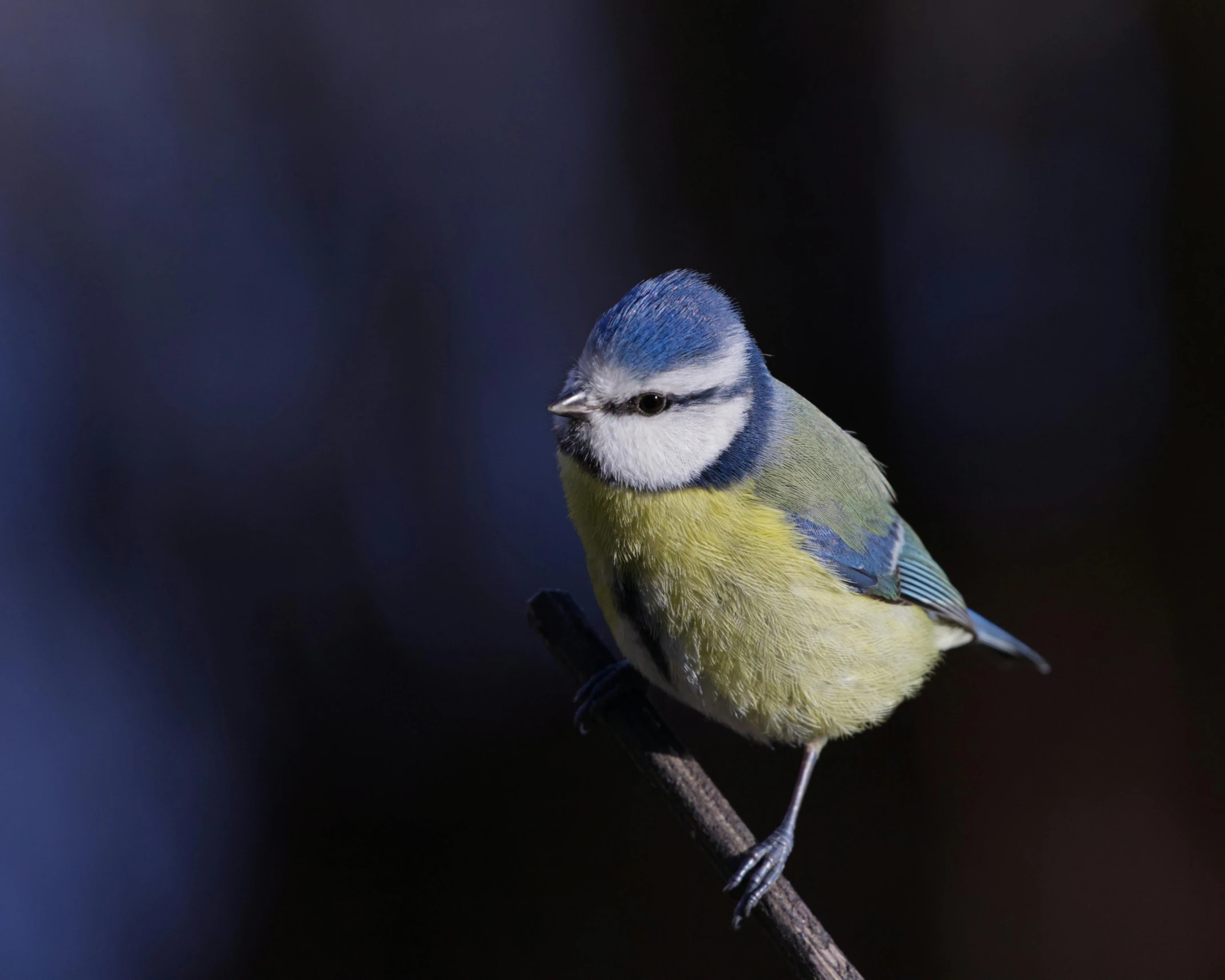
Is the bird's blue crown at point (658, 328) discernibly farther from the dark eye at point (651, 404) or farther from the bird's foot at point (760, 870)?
the bird's foot at point (760, 870)

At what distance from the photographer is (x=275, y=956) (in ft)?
5.64

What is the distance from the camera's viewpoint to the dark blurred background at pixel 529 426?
1.75m

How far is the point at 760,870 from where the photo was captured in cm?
106

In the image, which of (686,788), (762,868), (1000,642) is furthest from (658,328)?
(1000,642)

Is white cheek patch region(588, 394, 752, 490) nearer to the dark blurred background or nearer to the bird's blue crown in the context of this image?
the bird's blue crown

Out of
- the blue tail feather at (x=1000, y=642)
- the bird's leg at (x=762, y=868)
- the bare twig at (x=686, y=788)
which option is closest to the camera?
the bare twig at (x=686, y=788)

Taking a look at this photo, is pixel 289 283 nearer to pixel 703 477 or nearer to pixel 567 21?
pixel 567 21

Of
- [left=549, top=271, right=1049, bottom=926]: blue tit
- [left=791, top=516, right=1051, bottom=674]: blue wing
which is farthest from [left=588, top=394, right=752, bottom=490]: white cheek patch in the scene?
[left=791, top=516, right=1051, bottom=674]: blue wing

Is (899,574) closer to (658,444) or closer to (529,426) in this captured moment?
(658,444)

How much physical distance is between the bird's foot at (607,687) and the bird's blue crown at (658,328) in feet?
1.39

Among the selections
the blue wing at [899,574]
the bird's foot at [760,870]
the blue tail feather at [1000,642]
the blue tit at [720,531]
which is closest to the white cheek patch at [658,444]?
the blue tit at [720,531]

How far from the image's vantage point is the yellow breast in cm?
98

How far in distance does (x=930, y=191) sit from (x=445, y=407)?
1006 mm

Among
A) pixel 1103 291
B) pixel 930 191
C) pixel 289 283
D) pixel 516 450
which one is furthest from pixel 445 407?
pixel 1103 291
